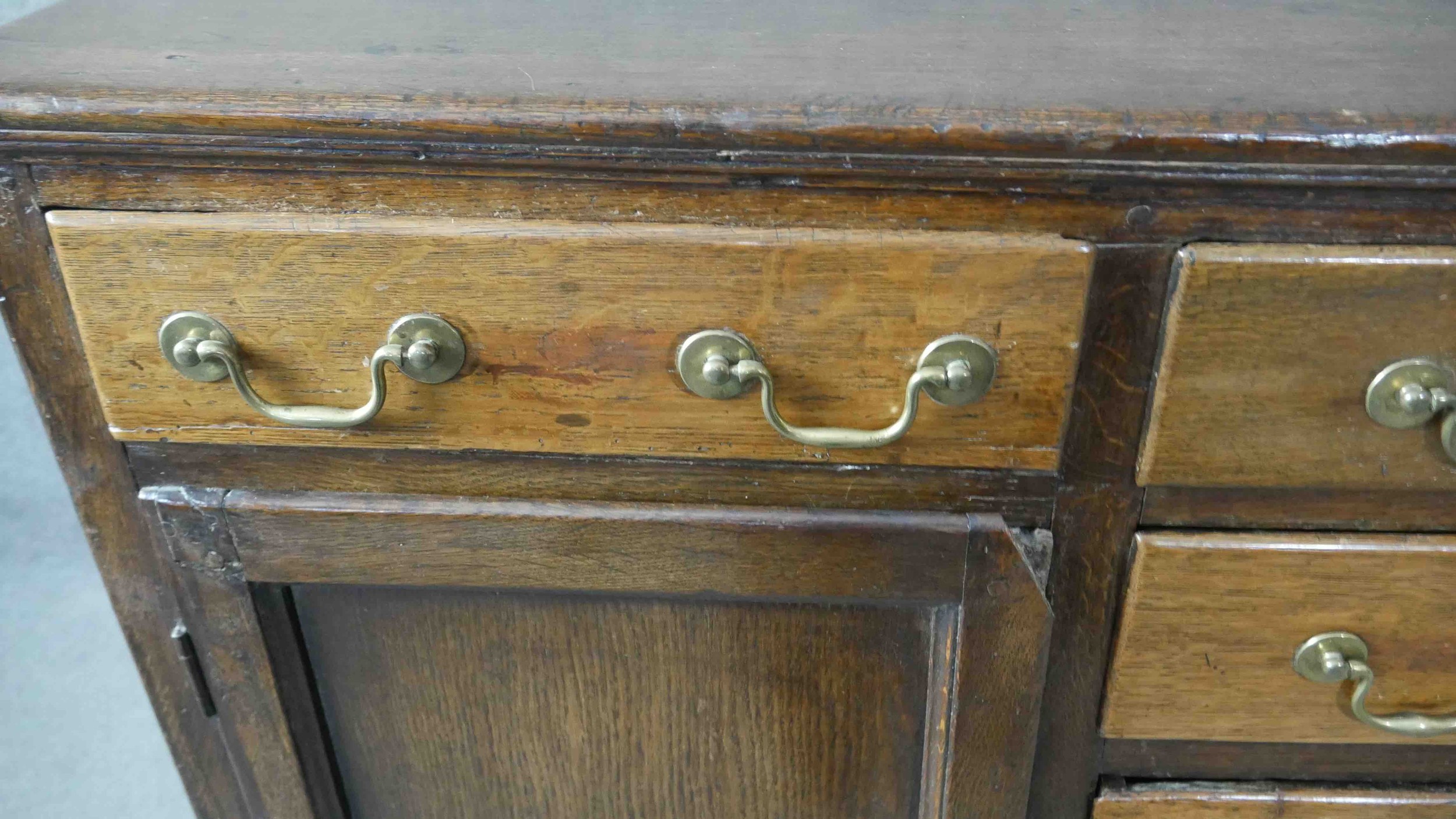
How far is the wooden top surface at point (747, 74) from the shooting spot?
0.41 metres

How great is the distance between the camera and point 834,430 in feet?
1.49

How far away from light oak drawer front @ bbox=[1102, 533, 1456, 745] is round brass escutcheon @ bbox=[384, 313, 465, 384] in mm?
322

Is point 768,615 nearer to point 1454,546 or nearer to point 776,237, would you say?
point 776,237

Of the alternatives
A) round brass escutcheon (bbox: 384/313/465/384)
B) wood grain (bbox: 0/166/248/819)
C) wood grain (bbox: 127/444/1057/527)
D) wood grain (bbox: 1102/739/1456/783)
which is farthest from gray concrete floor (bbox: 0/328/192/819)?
wood grain (bbox: 1102/739/1456/783)

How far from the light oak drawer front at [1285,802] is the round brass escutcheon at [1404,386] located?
9.0 inches

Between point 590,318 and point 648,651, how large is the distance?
194 mm

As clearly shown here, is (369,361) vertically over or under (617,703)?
over

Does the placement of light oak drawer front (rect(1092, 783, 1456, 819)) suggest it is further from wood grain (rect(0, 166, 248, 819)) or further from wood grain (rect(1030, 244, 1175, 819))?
wood grain (rect(0, 166, 248, 819))

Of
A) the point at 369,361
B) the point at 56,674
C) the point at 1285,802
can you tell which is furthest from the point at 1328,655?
the point at 56,674

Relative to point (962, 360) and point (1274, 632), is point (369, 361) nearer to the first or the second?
point (962, 360)

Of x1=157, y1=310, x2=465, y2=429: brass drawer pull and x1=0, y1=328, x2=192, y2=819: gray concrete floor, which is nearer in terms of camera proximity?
x1=157, y1=310, x2=465, y2=429: brass drawer pull

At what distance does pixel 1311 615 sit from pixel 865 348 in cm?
25

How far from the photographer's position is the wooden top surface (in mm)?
413

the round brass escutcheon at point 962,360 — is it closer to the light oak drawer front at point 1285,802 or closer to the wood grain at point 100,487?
the light oak drawer front at point 1285,802
